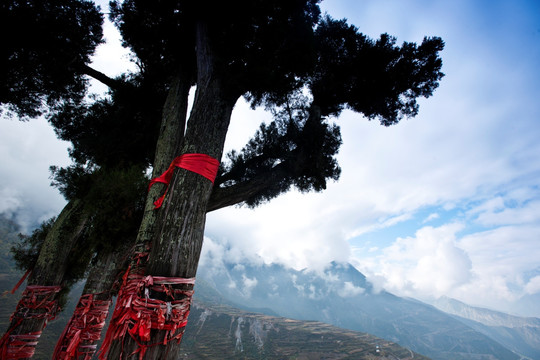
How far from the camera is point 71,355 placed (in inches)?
148

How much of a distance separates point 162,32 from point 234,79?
10.4ft

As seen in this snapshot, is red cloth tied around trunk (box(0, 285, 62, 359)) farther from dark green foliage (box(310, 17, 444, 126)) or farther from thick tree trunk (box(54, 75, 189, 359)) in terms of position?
dark green foliage (box(310, 17, 444, 126))

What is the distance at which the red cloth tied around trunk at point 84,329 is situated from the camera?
389cm

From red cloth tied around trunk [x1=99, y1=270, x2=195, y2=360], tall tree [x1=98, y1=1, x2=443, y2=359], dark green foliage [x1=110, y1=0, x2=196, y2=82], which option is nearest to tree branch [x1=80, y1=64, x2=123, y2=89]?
dark green foliage [x1=110, y1=0, x2=196, y2=82]

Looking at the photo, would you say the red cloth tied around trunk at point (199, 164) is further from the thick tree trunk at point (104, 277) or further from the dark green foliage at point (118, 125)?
the dark green foliage at point (118, 125)

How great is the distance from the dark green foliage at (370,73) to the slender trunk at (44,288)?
6.45 metres

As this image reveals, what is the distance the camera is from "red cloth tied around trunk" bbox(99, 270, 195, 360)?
2.04 m

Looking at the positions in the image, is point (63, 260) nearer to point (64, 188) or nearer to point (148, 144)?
point (64, 188)

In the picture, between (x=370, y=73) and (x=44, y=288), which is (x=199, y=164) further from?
(x=370, y=73)

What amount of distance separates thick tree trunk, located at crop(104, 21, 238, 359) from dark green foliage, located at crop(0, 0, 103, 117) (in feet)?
14.2

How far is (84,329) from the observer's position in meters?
4.03

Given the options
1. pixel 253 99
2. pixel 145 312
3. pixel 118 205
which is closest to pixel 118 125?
pixel 118 205

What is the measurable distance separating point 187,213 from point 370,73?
232 inches

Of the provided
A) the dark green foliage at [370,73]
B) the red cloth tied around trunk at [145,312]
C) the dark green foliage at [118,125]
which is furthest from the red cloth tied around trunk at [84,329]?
the dark green foliage at [370,73]
